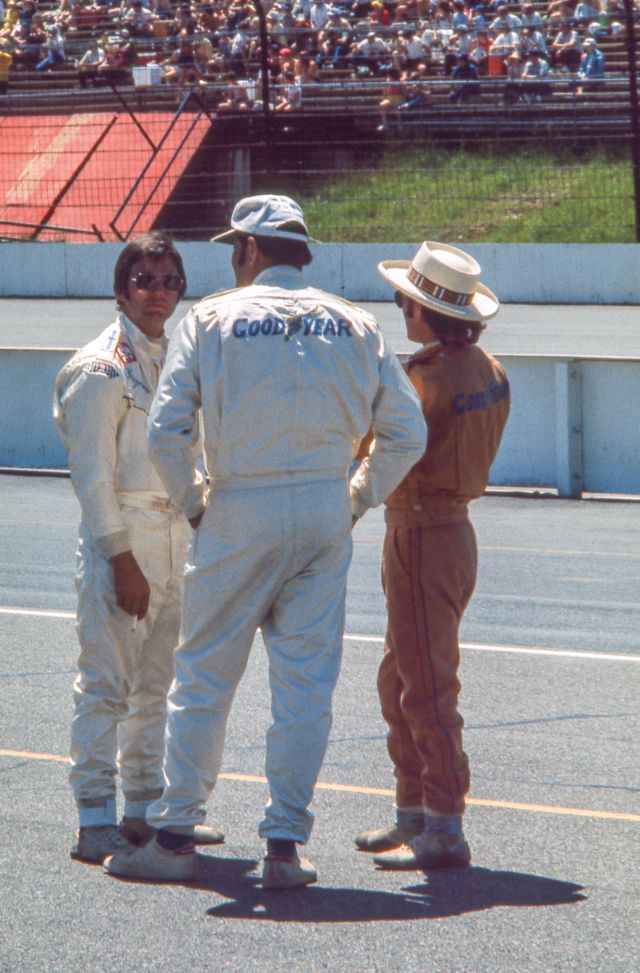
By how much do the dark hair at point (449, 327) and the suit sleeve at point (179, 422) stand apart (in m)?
0.83

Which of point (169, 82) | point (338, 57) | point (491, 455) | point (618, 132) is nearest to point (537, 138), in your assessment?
point (618, 132)

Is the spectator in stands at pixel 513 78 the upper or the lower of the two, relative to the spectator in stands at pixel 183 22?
lower

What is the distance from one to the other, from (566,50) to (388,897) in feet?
79.4

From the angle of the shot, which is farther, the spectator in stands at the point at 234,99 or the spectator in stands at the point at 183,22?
the spectator in stands at the point at 183,22

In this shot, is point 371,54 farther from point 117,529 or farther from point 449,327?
point 117,529

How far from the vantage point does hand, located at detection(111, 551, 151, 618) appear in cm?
505

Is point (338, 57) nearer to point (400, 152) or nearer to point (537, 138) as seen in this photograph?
point (400, 152)

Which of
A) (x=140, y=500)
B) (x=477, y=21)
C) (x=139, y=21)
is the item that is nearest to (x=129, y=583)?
(x=140, y=500)

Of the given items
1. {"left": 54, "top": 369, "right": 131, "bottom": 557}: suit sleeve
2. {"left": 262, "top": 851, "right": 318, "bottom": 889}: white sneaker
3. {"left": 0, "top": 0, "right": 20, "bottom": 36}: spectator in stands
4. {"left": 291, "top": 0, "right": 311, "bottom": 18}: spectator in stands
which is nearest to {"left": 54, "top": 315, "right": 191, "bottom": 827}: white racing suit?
{"left": 54, "top": 369, "right": 131, "bottom": 557}: suit sleeve

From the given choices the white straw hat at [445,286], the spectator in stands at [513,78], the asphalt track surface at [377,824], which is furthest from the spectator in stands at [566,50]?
the white straw hat at [445,286]

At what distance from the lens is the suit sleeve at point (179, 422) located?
15.5 feet

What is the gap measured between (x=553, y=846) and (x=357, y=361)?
1.66 metres

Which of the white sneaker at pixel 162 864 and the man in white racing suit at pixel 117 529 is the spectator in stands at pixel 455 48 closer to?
the man in white racing suit at pixel 117 529

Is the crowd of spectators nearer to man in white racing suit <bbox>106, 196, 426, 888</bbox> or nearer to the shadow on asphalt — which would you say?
man in white racing suit <bbox>106, 196, 426, 888</bbox>
